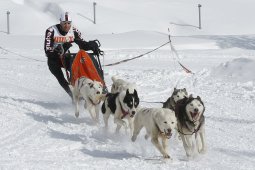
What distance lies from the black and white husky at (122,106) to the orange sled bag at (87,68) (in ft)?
3.55

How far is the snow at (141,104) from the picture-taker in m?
5.76

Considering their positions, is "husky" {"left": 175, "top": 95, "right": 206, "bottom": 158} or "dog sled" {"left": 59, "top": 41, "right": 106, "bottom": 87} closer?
"husky" {"left": 175, "top": 95, "right": 206, "bottom": 158}

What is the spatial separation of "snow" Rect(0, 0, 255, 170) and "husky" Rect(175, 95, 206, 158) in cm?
15

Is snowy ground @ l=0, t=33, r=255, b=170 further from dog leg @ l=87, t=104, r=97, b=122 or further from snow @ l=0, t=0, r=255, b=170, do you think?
dog leg @ l=87, t=104, r=97, b=122

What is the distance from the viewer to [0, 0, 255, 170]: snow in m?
5.76

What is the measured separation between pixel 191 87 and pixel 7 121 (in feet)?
16.0

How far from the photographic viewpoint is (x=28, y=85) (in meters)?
11.4

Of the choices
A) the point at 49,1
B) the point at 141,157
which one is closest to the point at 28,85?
the point at 141,157

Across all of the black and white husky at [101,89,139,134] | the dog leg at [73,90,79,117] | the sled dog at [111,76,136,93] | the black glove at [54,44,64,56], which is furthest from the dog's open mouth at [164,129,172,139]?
the black glove at [54,44,64,56]

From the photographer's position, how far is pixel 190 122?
6.04 meters

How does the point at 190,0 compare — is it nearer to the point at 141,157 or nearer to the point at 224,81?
the point at 224,81

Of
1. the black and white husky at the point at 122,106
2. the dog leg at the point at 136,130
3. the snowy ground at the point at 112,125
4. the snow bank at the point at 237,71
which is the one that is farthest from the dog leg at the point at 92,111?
the snow bank at the point at 237,71

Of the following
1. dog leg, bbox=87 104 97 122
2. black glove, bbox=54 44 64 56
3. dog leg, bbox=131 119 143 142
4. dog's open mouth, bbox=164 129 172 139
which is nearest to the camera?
dog's open mouth, bbox=164 129 172 139

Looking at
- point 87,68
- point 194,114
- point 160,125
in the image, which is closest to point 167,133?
point 160,125
